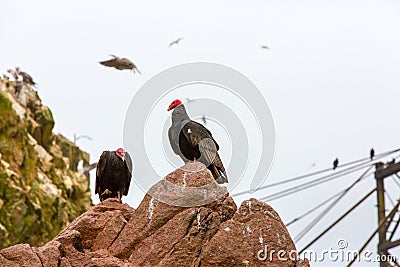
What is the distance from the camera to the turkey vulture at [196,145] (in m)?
16.4

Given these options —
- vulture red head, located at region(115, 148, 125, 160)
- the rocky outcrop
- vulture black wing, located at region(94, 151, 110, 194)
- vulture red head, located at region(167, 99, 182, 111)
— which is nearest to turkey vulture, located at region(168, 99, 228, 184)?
vulture red head, located at region(167, 99, 182, 111)

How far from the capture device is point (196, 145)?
1647 cm

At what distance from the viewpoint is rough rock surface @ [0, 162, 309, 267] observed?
13.8m

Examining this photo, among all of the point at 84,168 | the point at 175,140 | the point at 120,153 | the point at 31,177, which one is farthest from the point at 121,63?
the point at 84,168

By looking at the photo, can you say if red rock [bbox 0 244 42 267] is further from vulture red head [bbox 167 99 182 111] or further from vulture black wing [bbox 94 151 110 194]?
vulture black wing [bbox 94 151 110 194]

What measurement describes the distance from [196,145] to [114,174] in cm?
312

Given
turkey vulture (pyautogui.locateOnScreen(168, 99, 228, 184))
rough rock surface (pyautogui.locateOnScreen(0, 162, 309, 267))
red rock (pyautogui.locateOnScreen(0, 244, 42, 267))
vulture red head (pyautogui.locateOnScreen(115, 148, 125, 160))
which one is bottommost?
red rock (pyautogui.locateOnScreen(0, 244, 42, 267))

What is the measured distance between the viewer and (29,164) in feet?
136

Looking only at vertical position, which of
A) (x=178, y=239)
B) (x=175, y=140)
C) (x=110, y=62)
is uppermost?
(x=110, y=62)

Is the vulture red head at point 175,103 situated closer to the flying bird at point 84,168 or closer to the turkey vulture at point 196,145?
the turkey vulture at point 196,145

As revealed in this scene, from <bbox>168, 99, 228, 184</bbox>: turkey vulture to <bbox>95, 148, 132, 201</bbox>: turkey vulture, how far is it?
87.2 inches

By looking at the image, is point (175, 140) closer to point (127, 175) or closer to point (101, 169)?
point (127, 175)

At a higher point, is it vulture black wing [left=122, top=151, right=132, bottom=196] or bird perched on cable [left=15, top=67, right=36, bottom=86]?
bird perched on cable [left=15, top=67, right=36, bottom=86]

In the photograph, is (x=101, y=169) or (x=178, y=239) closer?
(x=178, y=239)
